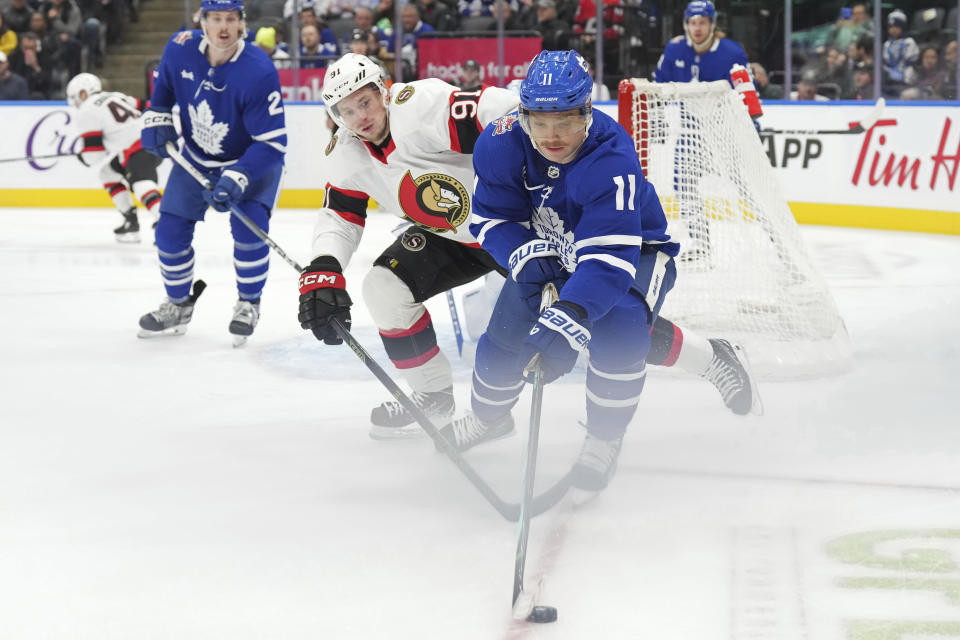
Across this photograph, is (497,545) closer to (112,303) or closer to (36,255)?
(112,303)

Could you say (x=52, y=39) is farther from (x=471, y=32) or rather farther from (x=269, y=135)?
(x=269, y=135)

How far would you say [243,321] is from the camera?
12.4ft

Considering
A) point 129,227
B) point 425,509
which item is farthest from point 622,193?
point 129,227

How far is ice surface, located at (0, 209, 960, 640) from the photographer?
1.76 metres

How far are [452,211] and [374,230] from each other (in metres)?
4.21

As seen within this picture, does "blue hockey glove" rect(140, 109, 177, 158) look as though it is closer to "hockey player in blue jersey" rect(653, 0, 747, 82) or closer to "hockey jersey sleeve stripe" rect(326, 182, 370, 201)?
"hockey jersey sleeve stripe" rect(326, 182, 370, 201)

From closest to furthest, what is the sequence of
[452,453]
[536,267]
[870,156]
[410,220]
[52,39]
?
[536,267]
[452,453]
[410,220]
[870,156]
[52,39]

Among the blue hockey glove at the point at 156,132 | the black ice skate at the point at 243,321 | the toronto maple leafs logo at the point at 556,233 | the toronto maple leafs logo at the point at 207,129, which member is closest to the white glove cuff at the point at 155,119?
the blue hockey glove at the point at 156,132

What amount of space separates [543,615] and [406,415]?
108cm

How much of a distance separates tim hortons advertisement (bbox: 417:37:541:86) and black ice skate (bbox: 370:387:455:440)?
18.4 ft

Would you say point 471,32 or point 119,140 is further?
point 471,32

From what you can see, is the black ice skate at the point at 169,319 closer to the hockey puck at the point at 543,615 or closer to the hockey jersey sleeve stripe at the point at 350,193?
the hockey jersey sleeve stripe at the point at 350,193

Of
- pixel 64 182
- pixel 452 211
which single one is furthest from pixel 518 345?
pixel 64 182

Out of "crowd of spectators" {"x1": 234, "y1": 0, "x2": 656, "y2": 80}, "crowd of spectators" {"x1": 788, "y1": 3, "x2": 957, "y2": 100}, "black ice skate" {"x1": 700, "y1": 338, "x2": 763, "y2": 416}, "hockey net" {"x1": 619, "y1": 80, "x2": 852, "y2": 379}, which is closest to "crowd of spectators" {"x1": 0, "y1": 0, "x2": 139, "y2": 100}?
"crowd of spectators" {"x1": 234, "y1": 0, "x2": 656, "y2": 80}
